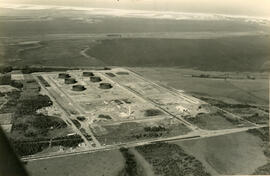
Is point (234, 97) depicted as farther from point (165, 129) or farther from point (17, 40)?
point (17, 40)

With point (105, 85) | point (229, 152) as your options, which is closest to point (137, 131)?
point (229, 152)

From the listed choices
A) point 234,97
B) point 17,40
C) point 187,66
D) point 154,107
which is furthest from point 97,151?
point 17,40

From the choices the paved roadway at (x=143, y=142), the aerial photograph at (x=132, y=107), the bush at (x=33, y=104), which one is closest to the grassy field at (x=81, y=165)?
the aerial photograph at (x=132, y=107)

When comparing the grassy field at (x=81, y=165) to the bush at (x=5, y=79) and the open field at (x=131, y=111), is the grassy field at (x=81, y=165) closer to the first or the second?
the open field at (x=131, y=111)

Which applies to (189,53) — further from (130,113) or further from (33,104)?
(33,104)

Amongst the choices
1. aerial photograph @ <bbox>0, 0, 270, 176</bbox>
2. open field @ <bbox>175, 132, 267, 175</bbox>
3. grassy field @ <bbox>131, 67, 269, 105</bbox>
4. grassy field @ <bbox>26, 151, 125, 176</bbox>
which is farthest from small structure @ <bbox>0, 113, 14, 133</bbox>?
grassy field @ <bbox>131, 67, 269, 105</bbox>

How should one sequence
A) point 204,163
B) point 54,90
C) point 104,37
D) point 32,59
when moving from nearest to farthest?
point 204,163
point 54,90
point 32,59
point 104,37

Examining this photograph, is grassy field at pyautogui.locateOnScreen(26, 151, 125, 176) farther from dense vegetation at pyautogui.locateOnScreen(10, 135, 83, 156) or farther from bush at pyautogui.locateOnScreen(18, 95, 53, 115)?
bush at pyautogui.locateOnScreen(18, 95, 53, 115)
